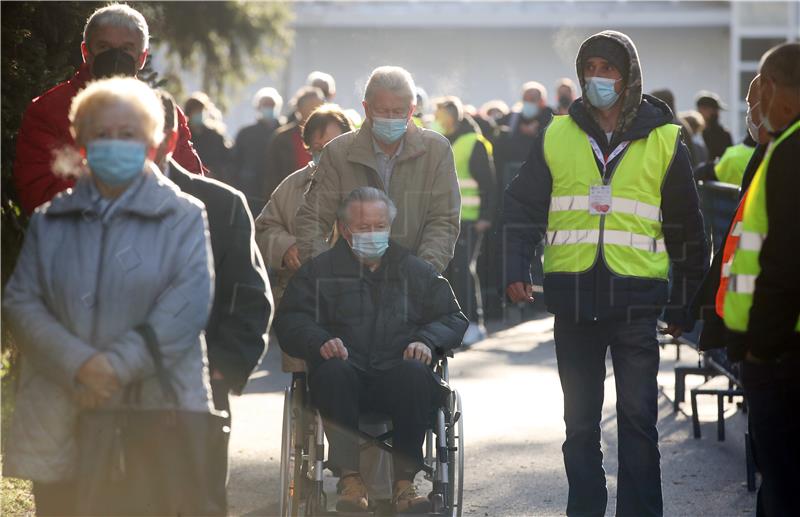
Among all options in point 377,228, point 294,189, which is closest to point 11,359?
point 294,189

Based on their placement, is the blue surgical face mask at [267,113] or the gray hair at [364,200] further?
the blue surgical face mask at [267,113]

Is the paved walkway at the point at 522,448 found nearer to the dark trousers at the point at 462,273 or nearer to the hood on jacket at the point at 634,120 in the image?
the dark trousers at the point at 462,273

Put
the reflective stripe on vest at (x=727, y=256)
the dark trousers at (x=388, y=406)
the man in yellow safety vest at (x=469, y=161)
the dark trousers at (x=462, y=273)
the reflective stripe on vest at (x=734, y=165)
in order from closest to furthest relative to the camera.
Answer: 1. the reflective stripe on vest at (x=727, y=256)
2. the dark trousers at (x=388, y=406)
3. the dark trousers at (x=462, y=273)
4. the reflective stripe on vest at (x=734, y=165)
5. the man in yellow safety vest at (x=469, y=161)

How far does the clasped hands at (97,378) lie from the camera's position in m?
4.54

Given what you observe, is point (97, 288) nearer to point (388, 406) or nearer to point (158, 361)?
point (158, 361)

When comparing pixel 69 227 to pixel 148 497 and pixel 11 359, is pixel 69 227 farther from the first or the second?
pixel 11 359

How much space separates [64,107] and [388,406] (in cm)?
175

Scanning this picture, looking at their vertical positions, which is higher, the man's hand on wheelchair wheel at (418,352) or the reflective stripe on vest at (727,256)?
the reflective stripe on vest at (727,256)

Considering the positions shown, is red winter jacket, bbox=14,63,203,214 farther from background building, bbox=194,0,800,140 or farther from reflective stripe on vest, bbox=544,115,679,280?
background building, bbox=194,0,800,140

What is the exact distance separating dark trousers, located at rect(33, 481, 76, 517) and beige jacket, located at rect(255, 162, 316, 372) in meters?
3.36

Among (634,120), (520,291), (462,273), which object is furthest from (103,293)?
(462,273)

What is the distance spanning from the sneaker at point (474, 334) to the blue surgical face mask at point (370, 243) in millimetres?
7319

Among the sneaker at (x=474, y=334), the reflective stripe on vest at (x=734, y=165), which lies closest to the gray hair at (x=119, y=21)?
the reflective stripe on vest at (x=734, y=165)

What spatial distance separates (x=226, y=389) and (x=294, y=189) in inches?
124
